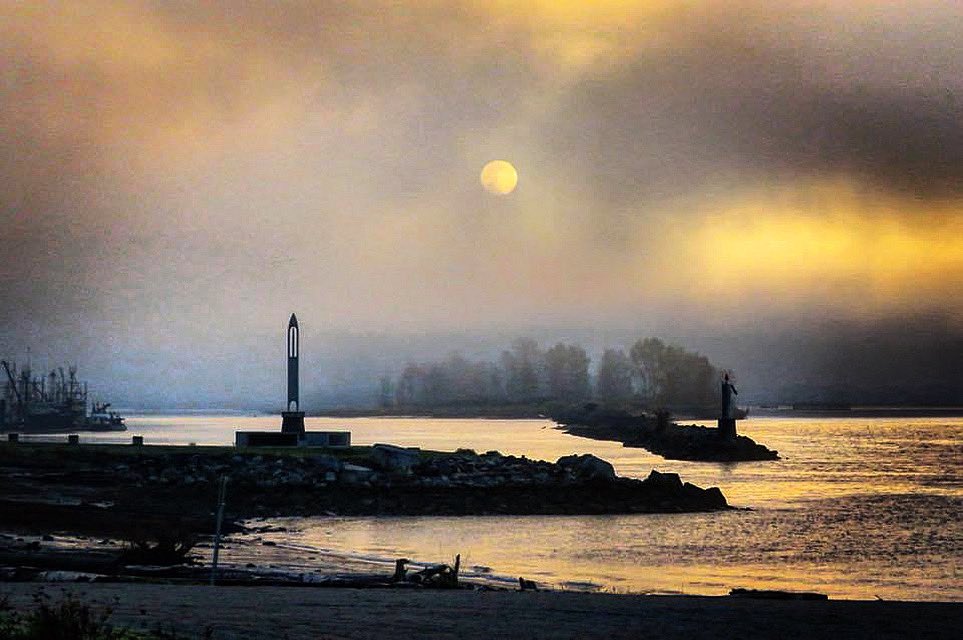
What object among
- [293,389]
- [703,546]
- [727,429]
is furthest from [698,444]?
[703,546]

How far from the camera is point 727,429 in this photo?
420ft

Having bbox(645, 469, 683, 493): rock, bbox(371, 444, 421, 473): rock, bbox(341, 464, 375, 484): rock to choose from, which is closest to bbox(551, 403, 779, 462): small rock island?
bbox(645, 469, 683, 493): rock

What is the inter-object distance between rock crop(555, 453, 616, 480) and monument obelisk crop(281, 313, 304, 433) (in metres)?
21.3

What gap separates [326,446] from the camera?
3137 inches

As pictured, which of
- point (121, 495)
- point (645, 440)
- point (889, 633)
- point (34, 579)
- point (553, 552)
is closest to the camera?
point (889, 633)

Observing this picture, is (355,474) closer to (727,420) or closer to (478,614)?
(478,614)

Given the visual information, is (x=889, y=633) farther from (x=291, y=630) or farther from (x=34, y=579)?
(x=34, y=579)

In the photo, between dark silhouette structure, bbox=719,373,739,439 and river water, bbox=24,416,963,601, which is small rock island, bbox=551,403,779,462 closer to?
dark silhouette structure, bbox=719,373,739,439

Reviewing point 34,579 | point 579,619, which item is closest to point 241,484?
point 34,579

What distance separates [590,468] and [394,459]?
10266 millimetres

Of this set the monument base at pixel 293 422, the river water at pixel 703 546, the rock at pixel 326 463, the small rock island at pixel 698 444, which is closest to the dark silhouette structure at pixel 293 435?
the monument base at pixel 293 422

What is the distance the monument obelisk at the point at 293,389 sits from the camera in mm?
82188

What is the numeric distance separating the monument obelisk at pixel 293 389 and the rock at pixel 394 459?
13684 millimetres

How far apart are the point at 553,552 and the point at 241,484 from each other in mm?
22253
